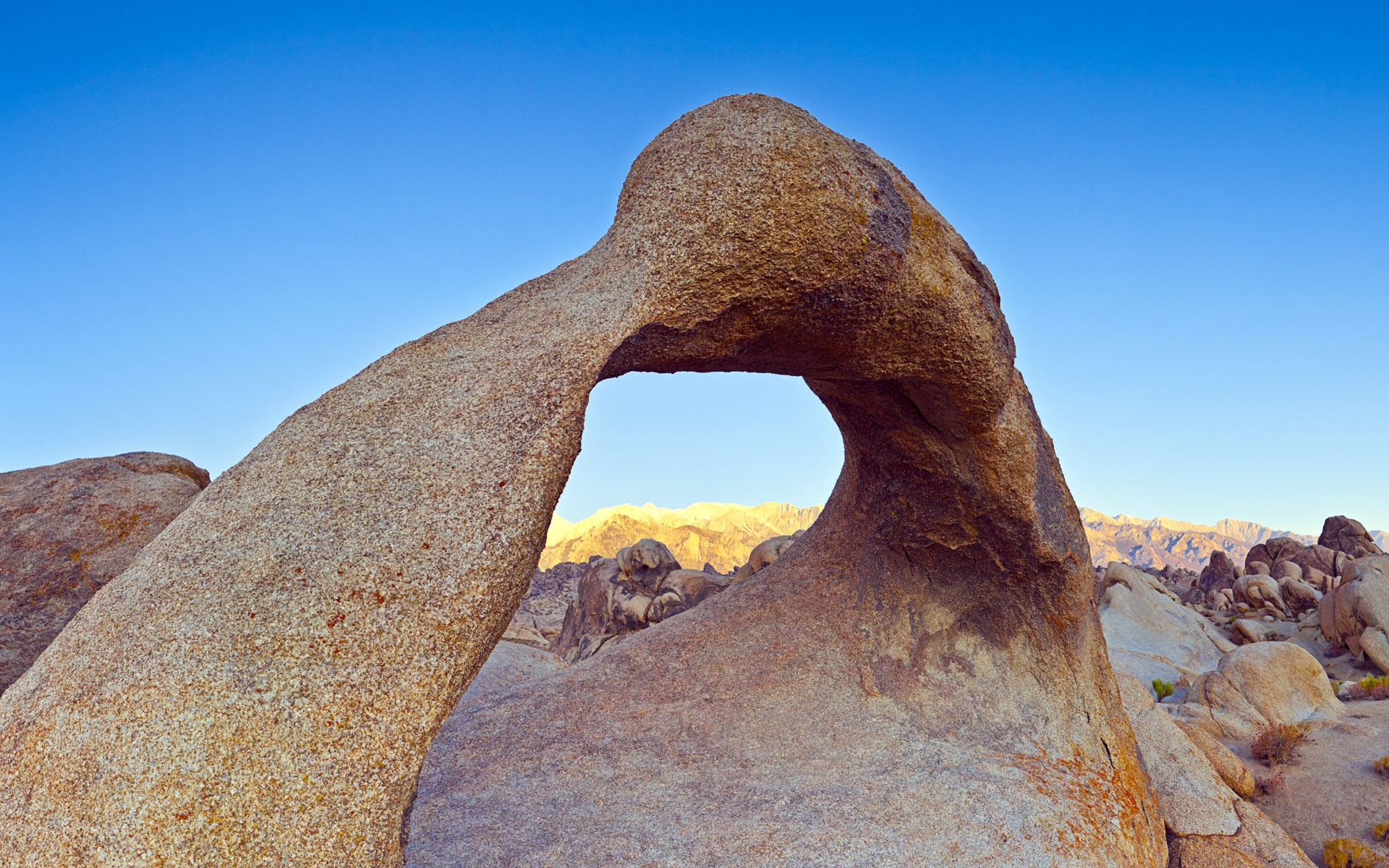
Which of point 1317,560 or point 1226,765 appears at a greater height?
point 1317,560

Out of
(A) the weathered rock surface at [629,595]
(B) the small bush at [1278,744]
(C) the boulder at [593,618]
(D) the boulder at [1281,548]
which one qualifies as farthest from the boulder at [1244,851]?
(D) the boulder at [1281,548]

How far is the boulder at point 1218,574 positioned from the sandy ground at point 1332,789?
21.9m

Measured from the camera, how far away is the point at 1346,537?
3241 centimetres

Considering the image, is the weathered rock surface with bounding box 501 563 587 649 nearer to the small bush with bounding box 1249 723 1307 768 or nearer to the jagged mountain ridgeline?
the small bush with bounding box 1249 723 1307 768

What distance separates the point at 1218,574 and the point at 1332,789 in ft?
85.9

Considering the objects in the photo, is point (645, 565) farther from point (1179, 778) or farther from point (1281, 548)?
point (1281, 548)

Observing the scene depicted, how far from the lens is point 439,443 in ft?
12.0

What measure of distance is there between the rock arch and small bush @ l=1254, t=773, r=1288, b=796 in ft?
16.1

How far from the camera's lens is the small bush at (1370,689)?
1460 cm

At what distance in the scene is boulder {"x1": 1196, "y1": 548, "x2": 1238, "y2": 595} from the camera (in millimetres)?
31703

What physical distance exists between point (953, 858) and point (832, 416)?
12.4ft

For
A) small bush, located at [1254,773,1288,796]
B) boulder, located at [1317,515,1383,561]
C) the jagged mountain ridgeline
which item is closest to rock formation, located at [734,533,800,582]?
small bush, located at [1254,773,1288,796]

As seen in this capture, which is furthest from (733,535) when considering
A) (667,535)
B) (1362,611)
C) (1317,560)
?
(1362,611)

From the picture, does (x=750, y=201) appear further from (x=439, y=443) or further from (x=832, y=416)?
(x=832, y=416)
